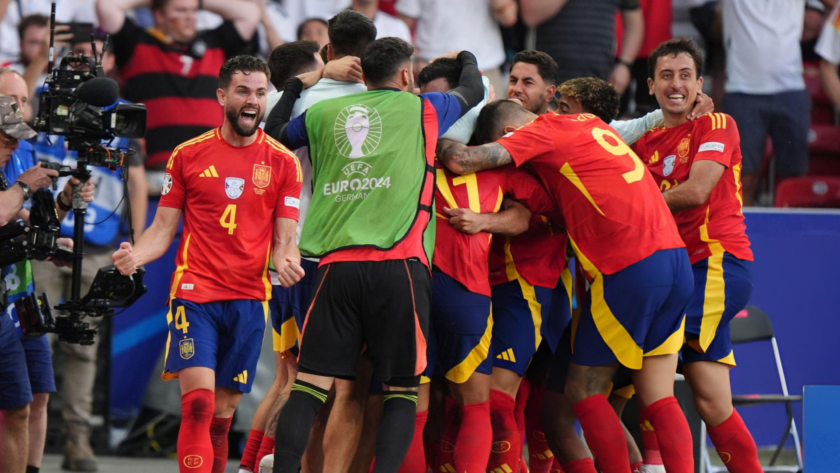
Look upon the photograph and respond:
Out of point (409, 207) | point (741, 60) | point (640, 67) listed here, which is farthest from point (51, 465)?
point (741, 60)

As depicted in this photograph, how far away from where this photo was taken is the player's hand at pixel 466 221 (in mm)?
5156

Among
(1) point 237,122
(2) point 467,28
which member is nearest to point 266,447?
(1) point 237,122

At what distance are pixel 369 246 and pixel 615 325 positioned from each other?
1.37m

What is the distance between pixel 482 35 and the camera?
8.68 m

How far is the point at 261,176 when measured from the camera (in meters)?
5.38

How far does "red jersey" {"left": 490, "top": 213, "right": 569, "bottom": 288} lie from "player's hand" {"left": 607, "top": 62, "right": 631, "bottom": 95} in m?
3.36

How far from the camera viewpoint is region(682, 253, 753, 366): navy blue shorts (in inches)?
220

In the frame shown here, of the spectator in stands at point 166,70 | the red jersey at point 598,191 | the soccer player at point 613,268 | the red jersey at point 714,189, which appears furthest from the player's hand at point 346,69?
the spectator in stands at point 166,70

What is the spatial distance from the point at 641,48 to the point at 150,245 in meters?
5.24

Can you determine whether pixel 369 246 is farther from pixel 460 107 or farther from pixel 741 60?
pixel 741 60

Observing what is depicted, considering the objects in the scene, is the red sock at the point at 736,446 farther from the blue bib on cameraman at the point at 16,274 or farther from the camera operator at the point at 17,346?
the blue bib on cameraman at the point at 16,274

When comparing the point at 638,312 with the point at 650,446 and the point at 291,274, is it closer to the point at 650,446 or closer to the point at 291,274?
the point at 650,446

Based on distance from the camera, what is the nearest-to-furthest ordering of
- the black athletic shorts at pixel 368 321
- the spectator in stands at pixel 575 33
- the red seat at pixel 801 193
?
the black athletic shorts at pixel 368 321 < the spectator in stands at pixel 575 33 < the red seat at pixel 801 193

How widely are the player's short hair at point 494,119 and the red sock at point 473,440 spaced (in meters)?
1.45
